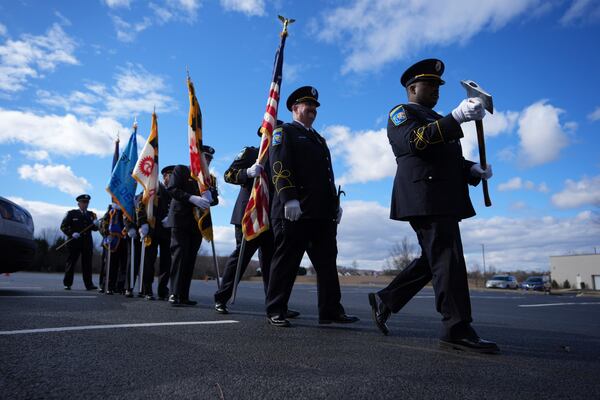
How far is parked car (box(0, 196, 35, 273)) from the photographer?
5.96 metres

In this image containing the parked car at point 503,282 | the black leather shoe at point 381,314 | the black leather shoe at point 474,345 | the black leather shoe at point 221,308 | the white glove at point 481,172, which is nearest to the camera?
the black leather shoe at point 474,345

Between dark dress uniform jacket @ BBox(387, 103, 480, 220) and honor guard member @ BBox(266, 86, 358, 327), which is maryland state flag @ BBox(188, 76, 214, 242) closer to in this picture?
honor guard member @ BBox(266, 86, 358, 327)

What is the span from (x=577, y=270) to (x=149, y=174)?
231 ft

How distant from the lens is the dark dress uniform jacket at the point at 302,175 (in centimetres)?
400

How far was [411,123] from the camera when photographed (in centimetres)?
321

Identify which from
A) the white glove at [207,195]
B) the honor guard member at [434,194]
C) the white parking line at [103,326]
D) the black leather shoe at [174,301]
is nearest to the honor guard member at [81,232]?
the black leather shoe at [174,301]

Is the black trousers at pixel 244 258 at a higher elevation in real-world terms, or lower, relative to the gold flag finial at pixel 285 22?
lower

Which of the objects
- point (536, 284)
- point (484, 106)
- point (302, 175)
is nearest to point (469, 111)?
point (484, 106)

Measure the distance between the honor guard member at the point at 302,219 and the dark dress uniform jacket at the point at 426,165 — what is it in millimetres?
908

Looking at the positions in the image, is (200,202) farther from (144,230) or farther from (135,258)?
(135,258)

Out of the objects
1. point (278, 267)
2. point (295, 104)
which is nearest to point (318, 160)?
point (295, 104)

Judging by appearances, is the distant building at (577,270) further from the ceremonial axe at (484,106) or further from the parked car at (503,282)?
the ceremonial axe at (484,106)

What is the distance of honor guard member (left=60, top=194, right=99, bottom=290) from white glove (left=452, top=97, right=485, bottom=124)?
933 cm

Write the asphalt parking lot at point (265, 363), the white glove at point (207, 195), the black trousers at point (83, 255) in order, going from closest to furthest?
the asphalt parking lot at point (265, 363) → the white glove at point (207, 195) → the black trousers at point (83, 255)
